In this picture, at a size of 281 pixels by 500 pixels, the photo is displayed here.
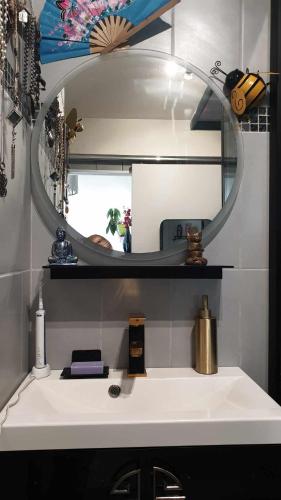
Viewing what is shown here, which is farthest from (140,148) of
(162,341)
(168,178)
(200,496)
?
(200,496)

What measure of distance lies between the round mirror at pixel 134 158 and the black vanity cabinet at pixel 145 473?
0.53 metres

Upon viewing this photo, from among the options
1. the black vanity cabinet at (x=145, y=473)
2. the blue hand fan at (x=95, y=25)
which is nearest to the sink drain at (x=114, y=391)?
the black vanity cabinet at (x=145, y=473)

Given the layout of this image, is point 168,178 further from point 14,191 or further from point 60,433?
point 60,433

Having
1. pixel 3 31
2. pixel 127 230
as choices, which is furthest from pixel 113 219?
pixel 3 31

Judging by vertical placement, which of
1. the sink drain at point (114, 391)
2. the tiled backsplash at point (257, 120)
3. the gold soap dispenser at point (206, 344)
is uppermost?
the tiled backsplash at point (257, 120)

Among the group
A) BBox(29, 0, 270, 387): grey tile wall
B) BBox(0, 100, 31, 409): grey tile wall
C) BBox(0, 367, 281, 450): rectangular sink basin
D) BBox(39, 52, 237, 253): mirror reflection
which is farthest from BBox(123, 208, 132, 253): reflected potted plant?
BBox(0, 367, 281, 450): rectangular sink basin

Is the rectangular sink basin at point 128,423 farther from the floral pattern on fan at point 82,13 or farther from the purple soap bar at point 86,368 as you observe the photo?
the floral pattern on fan at point 82,13

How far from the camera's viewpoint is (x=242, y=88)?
1.00 meters

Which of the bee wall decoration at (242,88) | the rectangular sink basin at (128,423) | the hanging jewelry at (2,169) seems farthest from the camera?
the bee wall decoration at (242,88)

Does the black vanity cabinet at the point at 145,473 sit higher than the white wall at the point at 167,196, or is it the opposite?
the white wall at the point at 167,196

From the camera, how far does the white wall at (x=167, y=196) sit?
1018 millimetres

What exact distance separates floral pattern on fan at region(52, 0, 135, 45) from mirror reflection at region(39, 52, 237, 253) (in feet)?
0.38

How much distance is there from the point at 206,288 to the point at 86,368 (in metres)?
0.45

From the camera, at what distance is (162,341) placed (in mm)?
1028
